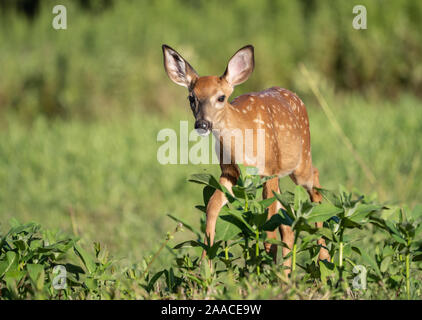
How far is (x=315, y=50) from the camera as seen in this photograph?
358 inches

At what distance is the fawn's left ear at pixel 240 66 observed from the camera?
7.84ft

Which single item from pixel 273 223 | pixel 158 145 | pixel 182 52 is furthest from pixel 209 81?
pixel 182 52

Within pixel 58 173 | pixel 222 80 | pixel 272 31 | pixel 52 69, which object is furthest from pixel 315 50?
pixel 222 80

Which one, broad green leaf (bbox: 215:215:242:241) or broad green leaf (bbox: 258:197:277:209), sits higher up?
broad green leaf (bbox: 258:197:277:209)

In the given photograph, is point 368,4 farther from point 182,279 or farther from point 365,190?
point 182,279

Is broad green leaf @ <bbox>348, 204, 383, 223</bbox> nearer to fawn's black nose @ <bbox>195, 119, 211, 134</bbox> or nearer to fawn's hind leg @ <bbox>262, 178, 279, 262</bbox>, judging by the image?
fawn's hind leg @ <bbox>262, 178, 279, 262</bbox>

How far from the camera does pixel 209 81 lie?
7.88 feet

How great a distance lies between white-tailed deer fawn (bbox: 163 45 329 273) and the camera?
2.31 m

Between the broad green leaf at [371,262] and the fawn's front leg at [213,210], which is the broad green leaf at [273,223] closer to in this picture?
the fawn's front leg at [213,210]

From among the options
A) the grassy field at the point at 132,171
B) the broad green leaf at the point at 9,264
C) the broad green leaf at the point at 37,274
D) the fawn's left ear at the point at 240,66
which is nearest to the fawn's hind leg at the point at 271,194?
the fawn's left ear at the point at 240,66

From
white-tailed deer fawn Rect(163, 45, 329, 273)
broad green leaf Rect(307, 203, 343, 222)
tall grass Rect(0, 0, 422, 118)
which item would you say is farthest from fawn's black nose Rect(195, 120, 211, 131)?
tall grass Rect(0, 0, 422, 118)

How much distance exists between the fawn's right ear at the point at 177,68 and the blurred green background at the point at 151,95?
6.14ft
